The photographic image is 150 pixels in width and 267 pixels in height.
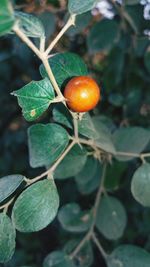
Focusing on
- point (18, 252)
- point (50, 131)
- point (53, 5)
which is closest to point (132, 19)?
point (53, 5)

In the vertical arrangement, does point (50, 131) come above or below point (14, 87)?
above

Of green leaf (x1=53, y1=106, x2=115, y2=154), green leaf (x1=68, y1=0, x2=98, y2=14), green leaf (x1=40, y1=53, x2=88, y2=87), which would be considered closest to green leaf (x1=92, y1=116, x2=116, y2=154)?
green leaf (x1=53, y1=106, x2=115, y2=154)

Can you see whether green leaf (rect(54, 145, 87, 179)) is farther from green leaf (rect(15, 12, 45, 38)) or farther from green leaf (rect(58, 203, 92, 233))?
green leaf (rect(15, 12, 45, 38))

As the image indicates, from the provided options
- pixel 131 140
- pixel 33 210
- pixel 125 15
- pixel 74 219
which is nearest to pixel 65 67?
pixel 33 210

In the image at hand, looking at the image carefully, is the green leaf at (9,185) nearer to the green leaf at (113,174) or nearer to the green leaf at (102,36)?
the green leaf at (113,174)

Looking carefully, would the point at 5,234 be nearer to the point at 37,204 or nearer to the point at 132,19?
the point at 37,204

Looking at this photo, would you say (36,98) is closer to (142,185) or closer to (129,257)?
(142,185)
